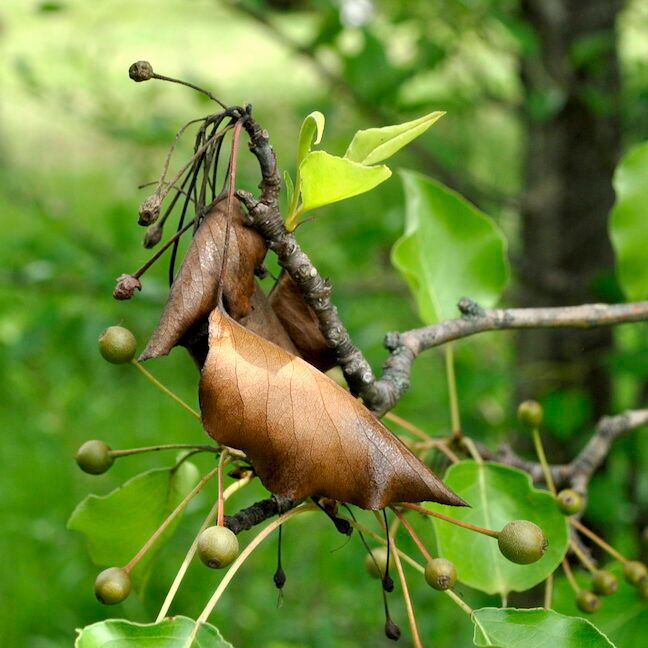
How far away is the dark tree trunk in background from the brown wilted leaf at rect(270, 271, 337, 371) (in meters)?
1.38

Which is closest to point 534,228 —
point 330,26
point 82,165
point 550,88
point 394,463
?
point 550,88

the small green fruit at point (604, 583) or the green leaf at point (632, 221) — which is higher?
the green leaf at point (632, 221)

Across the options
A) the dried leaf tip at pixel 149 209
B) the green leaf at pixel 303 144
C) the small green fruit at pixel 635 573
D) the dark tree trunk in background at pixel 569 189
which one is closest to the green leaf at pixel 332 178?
the green leaf at pixel 303 144

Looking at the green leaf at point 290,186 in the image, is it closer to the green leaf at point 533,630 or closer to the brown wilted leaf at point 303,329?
the brown wilted leaf at point 303,329

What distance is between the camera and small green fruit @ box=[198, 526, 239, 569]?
669 millimetres

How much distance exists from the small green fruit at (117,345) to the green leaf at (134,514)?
18 cm

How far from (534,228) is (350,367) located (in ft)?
5.01

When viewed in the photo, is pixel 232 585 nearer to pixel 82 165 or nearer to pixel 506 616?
pixel 506 616

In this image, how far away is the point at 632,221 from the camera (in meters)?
1.14

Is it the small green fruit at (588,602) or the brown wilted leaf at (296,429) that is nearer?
the brown wilted leaf at (296,429)

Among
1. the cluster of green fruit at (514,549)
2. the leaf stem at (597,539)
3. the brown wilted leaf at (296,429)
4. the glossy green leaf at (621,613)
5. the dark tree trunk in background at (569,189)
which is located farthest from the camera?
the dark tree trunk in background at (569,189)

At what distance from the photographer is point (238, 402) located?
2.08 ft

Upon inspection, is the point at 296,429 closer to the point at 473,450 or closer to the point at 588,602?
the point at 473,450

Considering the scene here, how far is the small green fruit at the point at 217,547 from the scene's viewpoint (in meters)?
0.67
